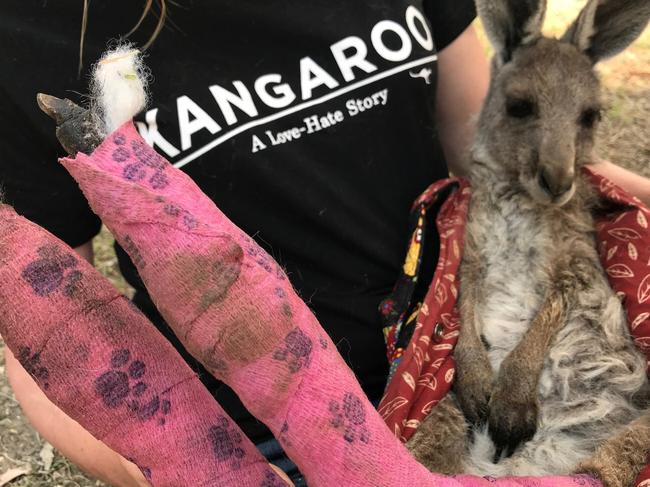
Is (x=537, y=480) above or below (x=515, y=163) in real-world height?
below

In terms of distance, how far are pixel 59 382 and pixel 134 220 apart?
11.0 inches

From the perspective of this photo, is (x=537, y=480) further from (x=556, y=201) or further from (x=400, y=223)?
(x=556, y=201)

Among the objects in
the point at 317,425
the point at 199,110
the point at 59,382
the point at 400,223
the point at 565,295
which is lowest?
the point at 565,295

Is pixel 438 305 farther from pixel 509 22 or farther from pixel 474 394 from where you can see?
pixel 509 22

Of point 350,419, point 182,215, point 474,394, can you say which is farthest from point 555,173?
point 182,215

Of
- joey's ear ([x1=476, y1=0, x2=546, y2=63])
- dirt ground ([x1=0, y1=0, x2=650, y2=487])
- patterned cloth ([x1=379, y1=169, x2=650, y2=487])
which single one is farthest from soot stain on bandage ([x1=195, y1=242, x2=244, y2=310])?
dirt ground ([x1=0, y1=0, x2=650, y2=487])

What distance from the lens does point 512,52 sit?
2.29 m

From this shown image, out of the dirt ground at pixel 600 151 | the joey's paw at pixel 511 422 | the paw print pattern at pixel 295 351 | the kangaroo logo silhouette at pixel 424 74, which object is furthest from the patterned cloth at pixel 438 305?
the dirt ground at pixel 600 151

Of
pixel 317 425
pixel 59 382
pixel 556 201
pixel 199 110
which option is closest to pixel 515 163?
pixel 556 201

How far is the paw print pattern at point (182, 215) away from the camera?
3.18 ft

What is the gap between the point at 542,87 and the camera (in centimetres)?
212

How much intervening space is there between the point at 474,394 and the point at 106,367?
3.59 feet

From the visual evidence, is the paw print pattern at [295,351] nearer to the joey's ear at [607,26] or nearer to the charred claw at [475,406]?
the charred claw at [475,406]

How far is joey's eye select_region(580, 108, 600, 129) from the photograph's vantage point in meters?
2.15
